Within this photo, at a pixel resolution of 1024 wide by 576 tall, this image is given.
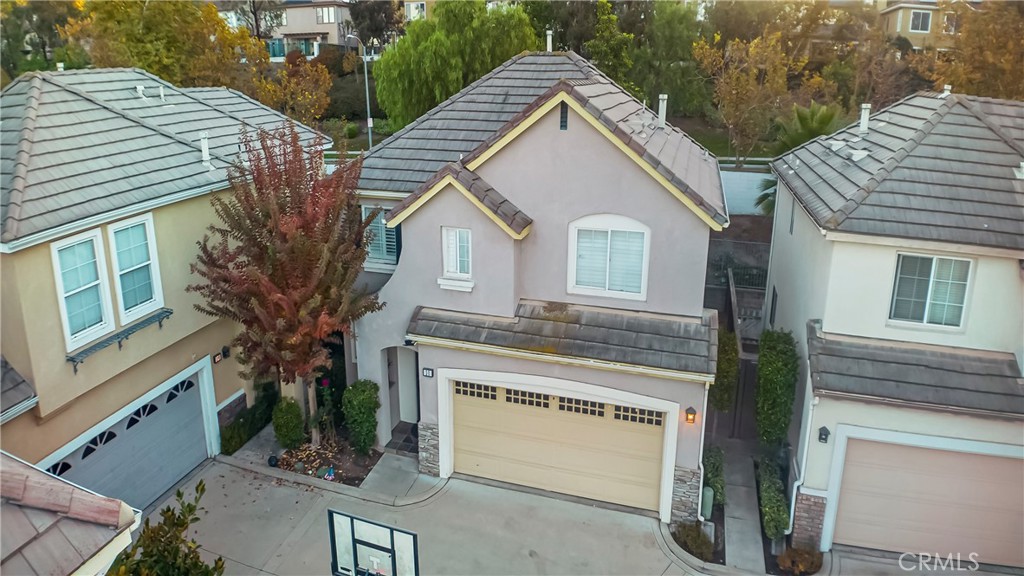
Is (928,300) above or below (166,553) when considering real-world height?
→ above

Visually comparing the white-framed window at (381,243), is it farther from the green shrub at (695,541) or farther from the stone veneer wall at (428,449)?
the green shrub at (695,541)

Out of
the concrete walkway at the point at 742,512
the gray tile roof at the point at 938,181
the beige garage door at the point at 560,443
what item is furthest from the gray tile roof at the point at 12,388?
the gray tile roof at the point at 938,181

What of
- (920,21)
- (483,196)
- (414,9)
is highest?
(414,9)

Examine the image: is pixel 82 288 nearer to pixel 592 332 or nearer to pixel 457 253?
pixel 457 253

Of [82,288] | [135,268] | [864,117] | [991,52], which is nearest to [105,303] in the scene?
[82,288]

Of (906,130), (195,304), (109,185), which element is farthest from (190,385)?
(906,130)

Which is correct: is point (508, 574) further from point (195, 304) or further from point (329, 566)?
point (195, 304)

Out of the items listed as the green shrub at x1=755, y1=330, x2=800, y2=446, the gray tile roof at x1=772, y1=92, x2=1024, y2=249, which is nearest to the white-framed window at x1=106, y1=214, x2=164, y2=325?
the green shrub at x1=755, y1=330, x2=800, y2=446
